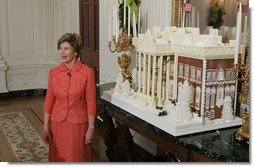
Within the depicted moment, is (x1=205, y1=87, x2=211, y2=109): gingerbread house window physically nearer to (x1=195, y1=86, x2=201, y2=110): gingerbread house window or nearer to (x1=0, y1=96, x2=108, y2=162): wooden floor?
(x1=195, y1=86, x2=201, y2=110): gingerbread house window

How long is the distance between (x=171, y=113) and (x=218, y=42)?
44cm

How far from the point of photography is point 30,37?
5230 mm

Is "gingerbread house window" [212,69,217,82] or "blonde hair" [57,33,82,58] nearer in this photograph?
"gingerbread house window" [212,69,217,82]

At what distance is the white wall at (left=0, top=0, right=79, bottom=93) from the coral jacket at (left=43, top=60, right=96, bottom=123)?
305 centimetres

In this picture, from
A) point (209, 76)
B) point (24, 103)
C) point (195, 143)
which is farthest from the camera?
point (24, 103)

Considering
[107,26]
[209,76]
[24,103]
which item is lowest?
[24,103]

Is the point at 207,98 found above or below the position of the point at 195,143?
above

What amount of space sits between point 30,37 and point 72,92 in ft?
12.0

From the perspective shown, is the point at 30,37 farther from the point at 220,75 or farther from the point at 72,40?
the point at 220,75

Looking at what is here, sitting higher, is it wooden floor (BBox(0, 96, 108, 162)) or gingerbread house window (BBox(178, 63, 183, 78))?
gingerbread house window (BBox(178, 63, 183, 78))

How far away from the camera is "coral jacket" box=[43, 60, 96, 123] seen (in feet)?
6.19

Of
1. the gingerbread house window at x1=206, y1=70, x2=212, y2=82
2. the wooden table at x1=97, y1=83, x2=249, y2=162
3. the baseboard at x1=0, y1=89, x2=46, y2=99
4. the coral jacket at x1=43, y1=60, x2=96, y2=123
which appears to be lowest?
the baseboard at x1=0, y1=89, x2=46, y2=99

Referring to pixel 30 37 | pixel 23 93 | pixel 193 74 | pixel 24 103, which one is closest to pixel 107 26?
pixel 193 74

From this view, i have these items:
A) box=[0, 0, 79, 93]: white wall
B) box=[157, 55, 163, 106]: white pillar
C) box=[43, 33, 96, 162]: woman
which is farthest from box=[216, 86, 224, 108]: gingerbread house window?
box=[0, 0, 79, 93]: white wall
